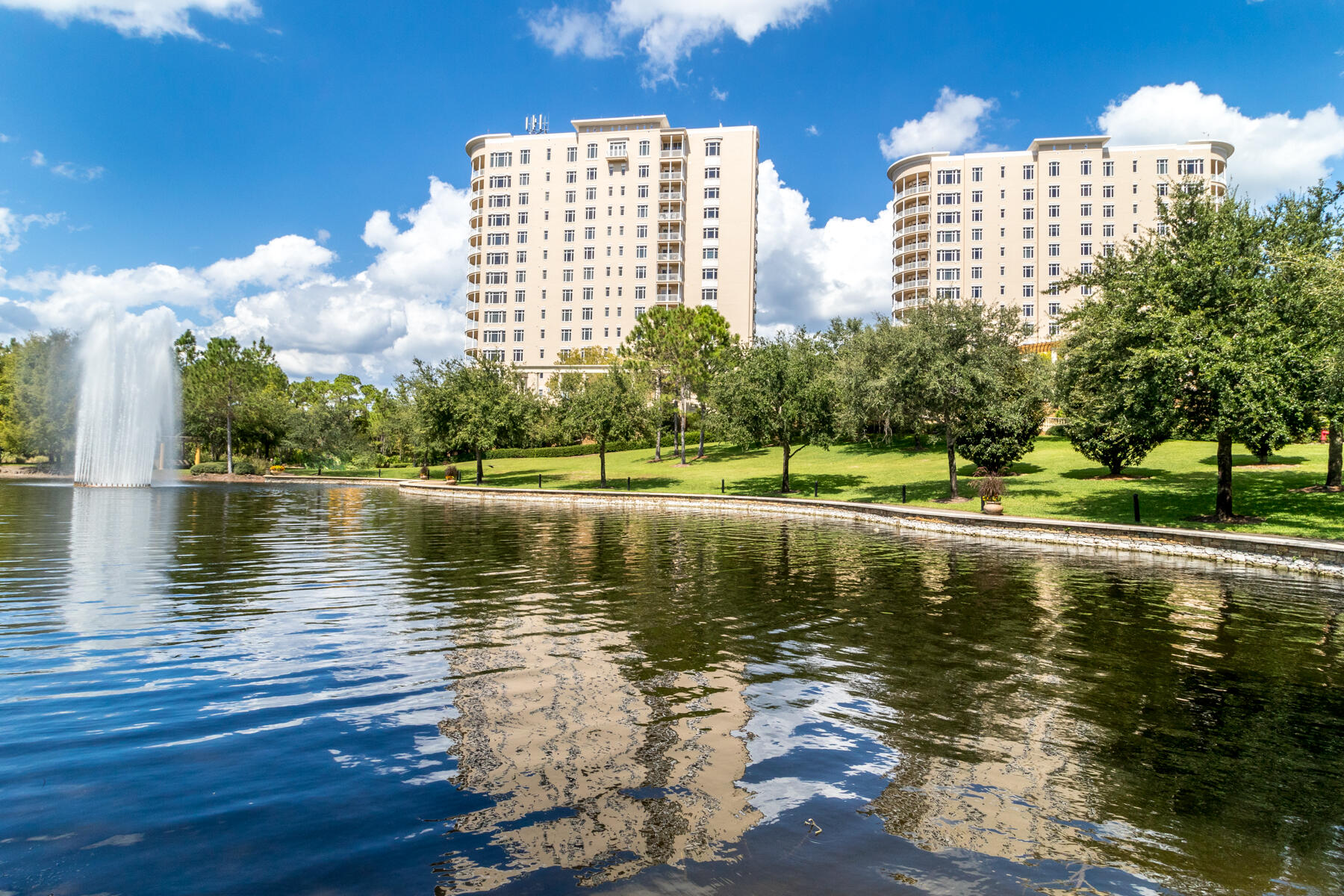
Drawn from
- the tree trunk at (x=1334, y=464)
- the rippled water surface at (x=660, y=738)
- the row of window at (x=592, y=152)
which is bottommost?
the rippled water surface at (x=660, y=738)

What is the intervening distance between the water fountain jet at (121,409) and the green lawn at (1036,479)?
2259cm

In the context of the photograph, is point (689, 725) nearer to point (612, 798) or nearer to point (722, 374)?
point (612, 798)

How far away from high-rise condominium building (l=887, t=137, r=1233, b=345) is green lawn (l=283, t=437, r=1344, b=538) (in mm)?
62241

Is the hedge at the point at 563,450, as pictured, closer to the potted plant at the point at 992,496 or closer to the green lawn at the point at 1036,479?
the green lawn at the point at 1036,479

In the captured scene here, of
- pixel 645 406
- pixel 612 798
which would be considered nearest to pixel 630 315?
pixel 645 406

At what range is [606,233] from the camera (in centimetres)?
11175

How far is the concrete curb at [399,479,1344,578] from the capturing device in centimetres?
1923

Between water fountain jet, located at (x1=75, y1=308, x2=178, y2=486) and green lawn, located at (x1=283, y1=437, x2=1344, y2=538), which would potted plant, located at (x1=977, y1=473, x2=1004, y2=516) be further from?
water fountain jet, located at (x1=75, y1=308, x2=178, y2=486)

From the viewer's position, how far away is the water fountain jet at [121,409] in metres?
51.5

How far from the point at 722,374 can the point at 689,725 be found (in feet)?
129

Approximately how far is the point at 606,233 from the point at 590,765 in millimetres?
112188

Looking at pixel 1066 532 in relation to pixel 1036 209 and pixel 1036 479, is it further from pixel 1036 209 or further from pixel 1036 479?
pixel 1036 209

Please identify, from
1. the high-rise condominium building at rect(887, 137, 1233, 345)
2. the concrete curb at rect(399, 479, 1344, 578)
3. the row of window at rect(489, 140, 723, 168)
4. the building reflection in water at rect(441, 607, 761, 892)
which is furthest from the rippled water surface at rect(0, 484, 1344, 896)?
the row of window at rect(489, 140, 723, 168)

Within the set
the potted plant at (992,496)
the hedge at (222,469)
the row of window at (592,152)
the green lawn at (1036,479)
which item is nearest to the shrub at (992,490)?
the potted plant at (992,496)
